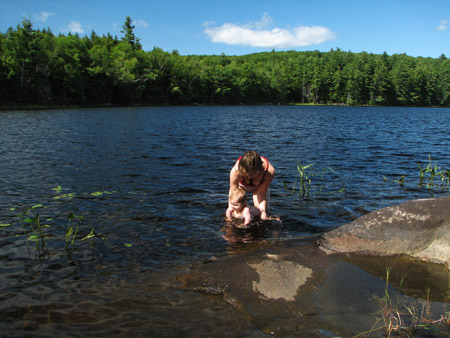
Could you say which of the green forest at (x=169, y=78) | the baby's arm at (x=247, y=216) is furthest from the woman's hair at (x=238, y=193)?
the green forest at (x=169, y=78)

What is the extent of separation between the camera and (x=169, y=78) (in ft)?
313

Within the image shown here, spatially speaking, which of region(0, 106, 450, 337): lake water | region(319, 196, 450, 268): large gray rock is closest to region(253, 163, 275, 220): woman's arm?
region(0, 106, 450, 337): lake water

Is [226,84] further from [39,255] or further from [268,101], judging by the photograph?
[39,255]

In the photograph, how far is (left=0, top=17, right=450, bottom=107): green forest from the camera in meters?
57.9

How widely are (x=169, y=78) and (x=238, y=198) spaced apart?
310 ft

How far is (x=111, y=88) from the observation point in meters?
79.3

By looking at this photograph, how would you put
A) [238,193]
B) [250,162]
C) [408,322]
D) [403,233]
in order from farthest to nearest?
[238,193] < [250,162] < [403,233] < [408,322]

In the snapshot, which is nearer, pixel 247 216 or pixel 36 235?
pixel 36 235

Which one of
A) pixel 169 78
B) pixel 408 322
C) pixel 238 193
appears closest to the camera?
pixel 408 322

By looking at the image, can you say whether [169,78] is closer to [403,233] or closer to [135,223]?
[135,223]

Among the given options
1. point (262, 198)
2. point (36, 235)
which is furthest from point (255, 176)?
point (36, 235)

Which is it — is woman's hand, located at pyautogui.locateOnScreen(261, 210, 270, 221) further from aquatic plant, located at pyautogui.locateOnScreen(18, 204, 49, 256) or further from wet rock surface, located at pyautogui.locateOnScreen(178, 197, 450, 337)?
aquatic plant, located at pyautogui.locateOnScreen(18, 204, 49, 256)

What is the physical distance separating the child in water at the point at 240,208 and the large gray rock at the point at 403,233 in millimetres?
1988

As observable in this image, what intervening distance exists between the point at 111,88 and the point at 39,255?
3205 inches
